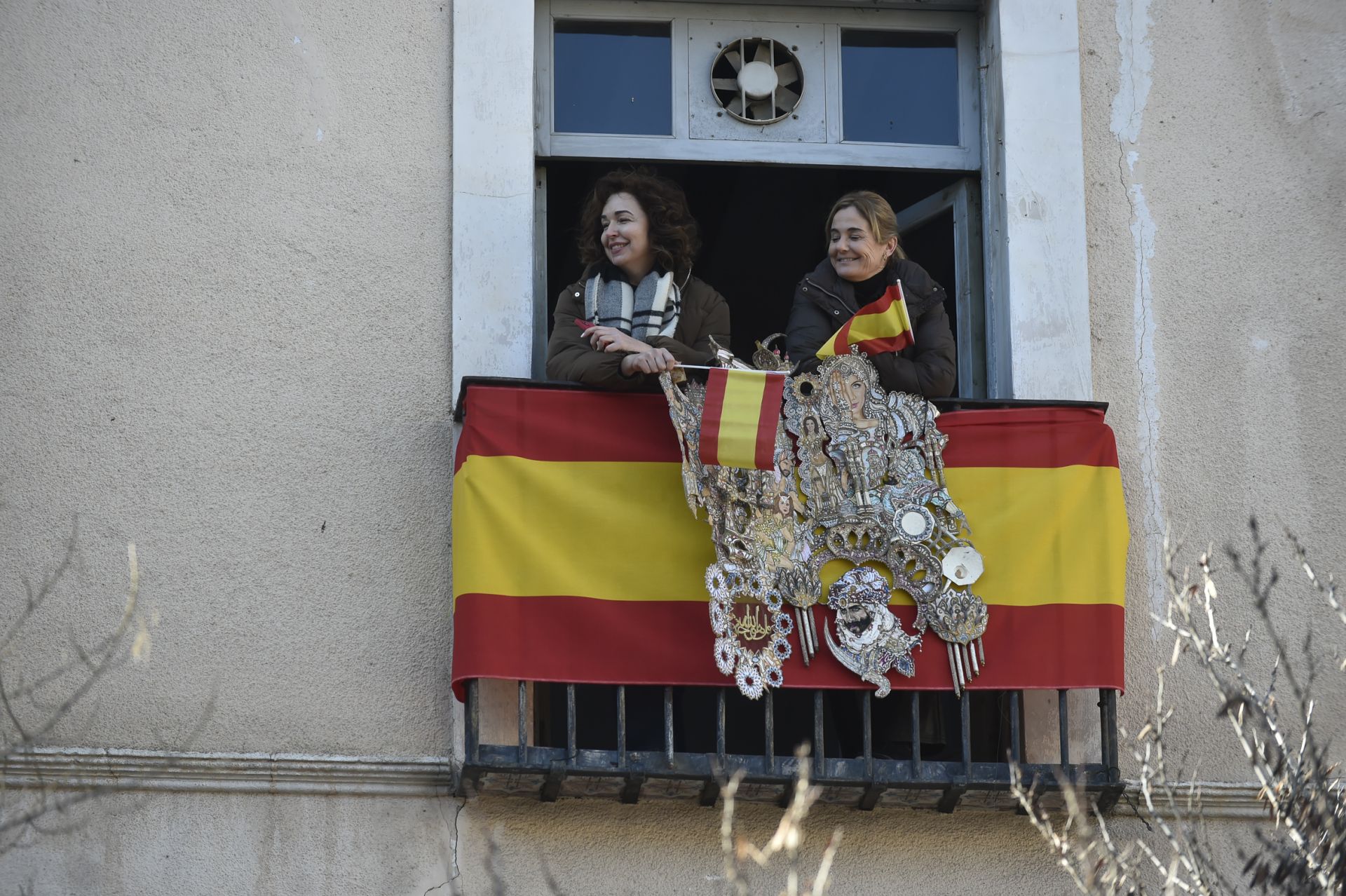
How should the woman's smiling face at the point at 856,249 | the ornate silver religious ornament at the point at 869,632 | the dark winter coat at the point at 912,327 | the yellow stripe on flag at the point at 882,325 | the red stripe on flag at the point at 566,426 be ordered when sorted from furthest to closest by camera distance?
1. the woman's smiling face at the point at 856,249
2. the dark winter coat at the point at 912,327
3. the yellow stripe on flag at the point at 882,325
4. the red stripe on flag at the point at 566,426
5. the ornate silver religious ornament at the point at 869,632

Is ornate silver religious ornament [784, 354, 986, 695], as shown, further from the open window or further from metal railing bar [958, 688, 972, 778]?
the open window

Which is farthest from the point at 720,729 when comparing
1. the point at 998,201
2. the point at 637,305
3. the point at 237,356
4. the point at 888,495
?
the point at 998,201

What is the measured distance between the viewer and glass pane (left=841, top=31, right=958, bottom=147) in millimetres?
8711

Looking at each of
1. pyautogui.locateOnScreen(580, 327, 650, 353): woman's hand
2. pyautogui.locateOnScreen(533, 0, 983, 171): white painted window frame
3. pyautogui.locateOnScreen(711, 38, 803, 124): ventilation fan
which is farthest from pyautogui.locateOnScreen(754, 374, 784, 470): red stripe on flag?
pyautogui.locateOnScreen(711, 38, 803, 124): ventilation fan

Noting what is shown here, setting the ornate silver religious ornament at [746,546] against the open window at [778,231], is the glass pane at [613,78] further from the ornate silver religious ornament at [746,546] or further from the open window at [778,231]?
the ornate silver religious ornament at [746,546]

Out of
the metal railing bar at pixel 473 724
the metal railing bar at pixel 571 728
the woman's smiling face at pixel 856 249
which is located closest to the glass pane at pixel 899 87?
the woman's smiling face at pixel 856 249

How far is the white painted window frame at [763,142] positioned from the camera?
8523mm

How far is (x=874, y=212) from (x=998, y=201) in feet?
2.45

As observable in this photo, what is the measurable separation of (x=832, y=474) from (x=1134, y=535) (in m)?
1.23

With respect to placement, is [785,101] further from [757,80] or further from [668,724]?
[668,724]

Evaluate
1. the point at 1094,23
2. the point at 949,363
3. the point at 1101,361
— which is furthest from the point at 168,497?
the point at 1094,23

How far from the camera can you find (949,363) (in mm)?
7703

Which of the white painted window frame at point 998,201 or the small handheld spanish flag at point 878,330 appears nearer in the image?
the small handheld spanish flag at point 878,330

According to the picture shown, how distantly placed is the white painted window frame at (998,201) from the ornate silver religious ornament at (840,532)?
630 mm
